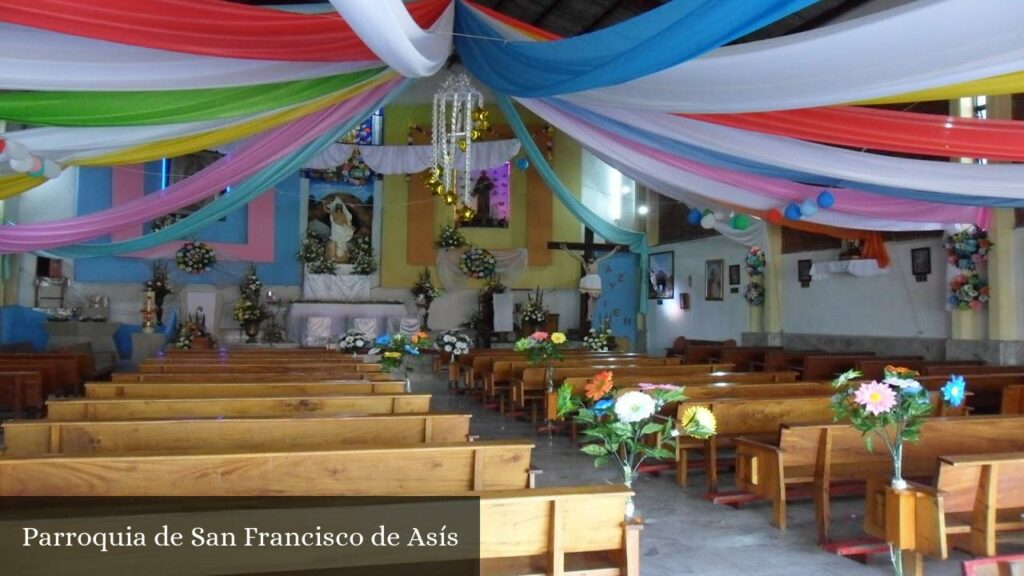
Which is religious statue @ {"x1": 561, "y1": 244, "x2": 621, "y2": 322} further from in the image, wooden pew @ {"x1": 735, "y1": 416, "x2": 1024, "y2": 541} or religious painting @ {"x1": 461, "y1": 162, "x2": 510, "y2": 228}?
wooden pew @ {"x1": 735, "y1": 416, "x2": 1024, "y2": 541}

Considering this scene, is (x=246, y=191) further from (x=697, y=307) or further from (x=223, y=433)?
(x=697, y=307)

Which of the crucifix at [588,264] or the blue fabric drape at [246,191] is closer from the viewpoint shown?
the blue fabric drape at [246,191]

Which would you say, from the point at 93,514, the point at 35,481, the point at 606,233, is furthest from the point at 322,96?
the point at 606,233

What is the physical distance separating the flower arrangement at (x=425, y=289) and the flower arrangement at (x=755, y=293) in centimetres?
580

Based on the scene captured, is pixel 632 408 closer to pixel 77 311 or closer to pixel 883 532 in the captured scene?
pixel 883 532

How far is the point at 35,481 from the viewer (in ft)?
7.42

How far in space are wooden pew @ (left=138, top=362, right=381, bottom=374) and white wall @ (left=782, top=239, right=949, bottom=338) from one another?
6.35m

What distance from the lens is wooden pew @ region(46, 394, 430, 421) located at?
11.7ft

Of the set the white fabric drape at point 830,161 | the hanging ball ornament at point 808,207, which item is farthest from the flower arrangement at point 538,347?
the white fabric drape at point 830,161

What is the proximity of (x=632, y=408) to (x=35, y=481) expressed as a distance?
199 centimetres

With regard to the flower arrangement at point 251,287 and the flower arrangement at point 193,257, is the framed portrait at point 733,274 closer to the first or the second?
the flower arrangement at point 251,287

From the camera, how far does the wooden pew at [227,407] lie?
3.56m

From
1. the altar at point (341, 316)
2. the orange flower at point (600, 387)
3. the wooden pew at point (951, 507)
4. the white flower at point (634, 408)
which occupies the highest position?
the altar at point (341, 316)

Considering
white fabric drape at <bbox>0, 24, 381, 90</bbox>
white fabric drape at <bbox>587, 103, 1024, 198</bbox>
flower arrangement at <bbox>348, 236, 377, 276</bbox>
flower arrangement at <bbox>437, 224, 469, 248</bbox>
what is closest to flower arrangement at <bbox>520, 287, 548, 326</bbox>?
flower arrangement at <bbox>437, 224, 469, 248</bbox>
